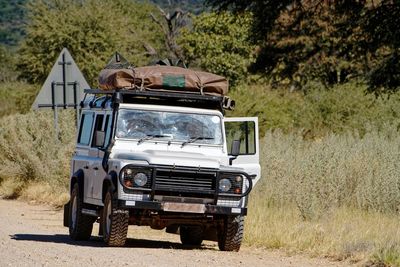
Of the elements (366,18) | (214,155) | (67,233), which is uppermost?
(366,18)

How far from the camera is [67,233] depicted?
18906 millimetres

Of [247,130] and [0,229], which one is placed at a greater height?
[247,130]

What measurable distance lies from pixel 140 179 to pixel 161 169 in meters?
0.31

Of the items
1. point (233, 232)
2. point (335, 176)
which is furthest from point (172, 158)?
point (335, 176)

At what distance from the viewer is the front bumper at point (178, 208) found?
1501cm

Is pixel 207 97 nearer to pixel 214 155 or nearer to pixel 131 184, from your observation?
pixel 214 155

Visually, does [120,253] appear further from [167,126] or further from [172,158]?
[167,126]

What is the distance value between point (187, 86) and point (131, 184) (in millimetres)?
2303

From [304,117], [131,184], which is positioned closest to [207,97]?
[131,184]

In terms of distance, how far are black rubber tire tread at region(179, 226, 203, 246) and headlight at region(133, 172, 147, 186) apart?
214 cm

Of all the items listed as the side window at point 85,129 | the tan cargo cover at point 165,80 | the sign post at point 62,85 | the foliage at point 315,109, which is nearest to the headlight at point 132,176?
the tan cargo cover at point 165,80

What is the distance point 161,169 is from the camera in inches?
598

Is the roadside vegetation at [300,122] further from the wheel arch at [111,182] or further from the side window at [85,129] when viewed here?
the side window at [85,129]

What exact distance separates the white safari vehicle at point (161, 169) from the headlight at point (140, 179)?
0.04 ft
